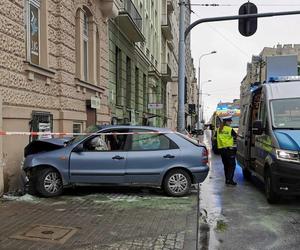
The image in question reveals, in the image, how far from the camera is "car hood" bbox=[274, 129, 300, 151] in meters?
8.48

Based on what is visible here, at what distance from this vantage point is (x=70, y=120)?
43.5ft

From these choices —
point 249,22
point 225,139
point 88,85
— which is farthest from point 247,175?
point 88,85

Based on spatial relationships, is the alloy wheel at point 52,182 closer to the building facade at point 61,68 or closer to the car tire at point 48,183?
the car tire at point 48,183

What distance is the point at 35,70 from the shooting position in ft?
35.3

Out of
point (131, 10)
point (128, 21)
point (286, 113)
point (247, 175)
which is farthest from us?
point (131, 10)

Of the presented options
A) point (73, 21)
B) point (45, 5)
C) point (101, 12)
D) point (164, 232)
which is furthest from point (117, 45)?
point (164, 232)

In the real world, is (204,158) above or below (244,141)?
below

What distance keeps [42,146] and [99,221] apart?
315 centimetres

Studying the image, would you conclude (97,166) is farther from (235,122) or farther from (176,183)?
(235,122)

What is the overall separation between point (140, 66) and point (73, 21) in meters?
12.9

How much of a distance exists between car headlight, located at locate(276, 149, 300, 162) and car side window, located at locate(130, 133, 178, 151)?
211 centimetres

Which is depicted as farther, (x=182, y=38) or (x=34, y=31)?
(x=182, y=38)

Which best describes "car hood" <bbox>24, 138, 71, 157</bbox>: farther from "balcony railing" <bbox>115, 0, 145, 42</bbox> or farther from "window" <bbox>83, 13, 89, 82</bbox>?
"balcony railing" <bbox>115, 0, 145, 42</bbox>

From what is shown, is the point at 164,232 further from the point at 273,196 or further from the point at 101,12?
the point at 101,12
